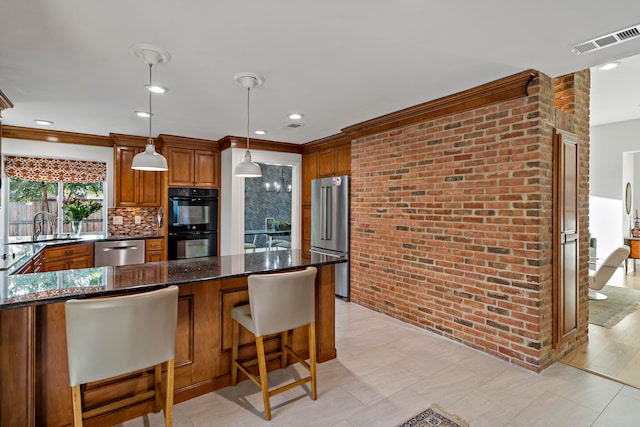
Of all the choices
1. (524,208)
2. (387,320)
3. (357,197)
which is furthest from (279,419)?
(357,197)

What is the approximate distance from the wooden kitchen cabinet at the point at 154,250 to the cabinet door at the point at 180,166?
3.00 feet

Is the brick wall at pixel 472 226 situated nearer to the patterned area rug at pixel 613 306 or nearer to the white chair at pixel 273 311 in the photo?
the patterned area rug at pixel 613 306

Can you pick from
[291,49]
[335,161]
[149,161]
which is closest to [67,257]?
[149,161]

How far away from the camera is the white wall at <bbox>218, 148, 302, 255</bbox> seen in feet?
16.3

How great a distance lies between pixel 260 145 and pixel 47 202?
10.6 feet

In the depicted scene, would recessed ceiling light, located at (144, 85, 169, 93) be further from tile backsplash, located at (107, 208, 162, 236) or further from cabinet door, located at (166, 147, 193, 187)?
tile backsplash, located at (107, 208, 162, 236)

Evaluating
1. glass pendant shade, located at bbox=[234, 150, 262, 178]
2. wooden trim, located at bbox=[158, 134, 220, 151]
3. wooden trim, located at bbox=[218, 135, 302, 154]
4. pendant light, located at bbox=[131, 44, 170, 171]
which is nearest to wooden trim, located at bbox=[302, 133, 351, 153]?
wooden trim, located at bbox=[218, 135, 302, 154]

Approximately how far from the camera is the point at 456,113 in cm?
319

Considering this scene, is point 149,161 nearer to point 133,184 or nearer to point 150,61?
point 150,61

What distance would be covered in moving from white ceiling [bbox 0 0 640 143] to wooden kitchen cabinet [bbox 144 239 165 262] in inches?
80.6

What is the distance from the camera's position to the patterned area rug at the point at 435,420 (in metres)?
2.01

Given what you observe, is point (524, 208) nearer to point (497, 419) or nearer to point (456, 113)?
point (456, 113)

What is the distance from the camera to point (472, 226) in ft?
10.0

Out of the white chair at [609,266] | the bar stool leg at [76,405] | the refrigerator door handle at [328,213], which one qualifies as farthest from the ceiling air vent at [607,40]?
the bar stool leg at [76,405]
